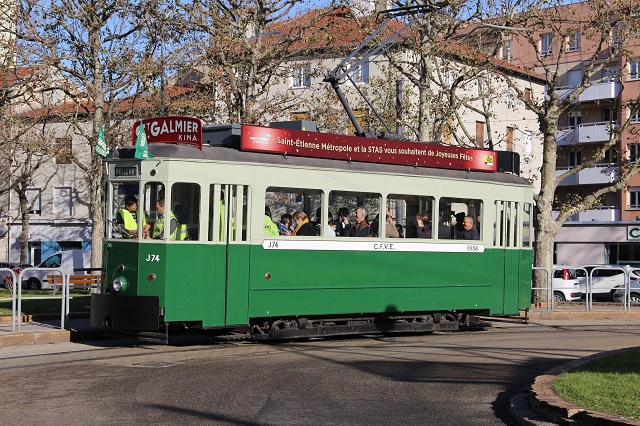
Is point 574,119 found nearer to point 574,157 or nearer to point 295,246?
point 574,157

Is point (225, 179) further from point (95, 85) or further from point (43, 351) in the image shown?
point (95, 85)

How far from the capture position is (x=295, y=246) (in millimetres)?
15531

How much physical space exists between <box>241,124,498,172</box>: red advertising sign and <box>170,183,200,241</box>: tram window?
109 centimetres

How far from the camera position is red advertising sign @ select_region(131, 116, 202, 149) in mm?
14633

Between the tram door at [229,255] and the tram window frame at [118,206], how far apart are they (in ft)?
3.37

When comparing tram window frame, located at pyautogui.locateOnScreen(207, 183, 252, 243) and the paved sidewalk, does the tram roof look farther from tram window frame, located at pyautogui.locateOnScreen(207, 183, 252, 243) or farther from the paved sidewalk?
the paved sidewalk

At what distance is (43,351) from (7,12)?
1717 centimetres

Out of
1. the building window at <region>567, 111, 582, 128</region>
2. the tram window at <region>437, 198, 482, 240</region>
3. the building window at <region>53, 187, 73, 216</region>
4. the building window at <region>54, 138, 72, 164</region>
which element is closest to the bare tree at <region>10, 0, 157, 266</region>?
the building window at <region>54, 138, 72, 164</region>

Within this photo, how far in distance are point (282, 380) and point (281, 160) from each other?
465 cm

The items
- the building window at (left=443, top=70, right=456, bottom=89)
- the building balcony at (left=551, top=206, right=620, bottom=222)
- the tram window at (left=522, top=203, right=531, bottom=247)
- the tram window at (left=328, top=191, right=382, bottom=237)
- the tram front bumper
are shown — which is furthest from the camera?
the building balcony at (left=551, top=206, right=620, bottom=222)

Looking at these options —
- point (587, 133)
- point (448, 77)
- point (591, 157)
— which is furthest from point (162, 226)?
point (587, 133)

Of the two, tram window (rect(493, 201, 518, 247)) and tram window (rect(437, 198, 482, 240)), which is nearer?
tram window (rect(437, 198, 482, 240))

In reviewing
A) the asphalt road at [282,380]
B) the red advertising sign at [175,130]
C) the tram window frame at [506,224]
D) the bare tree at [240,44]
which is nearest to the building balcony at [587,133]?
the bare tree at [240,44]

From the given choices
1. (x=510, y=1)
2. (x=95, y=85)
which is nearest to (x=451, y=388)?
(x=510, y=1)
